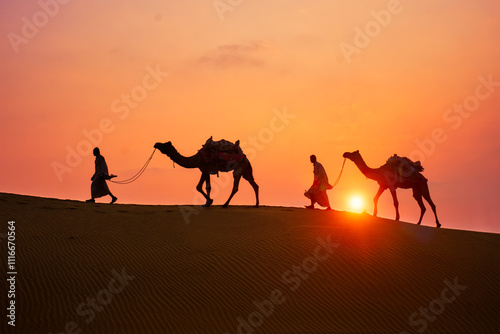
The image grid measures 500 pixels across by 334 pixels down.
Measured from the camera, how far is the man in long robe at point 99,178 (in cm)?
2386

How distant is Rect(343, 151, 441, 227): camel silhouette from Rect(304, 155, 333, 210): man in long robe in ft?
7.19

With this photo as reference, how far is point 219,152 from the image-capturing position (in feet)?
73.0

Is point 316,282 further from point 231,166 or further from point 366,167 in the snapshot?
point 366,167

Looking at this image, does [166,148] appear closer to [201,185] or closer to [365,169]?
[201,185]

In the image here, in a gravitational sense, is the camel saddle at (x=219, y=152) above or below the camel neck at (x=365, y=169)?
below

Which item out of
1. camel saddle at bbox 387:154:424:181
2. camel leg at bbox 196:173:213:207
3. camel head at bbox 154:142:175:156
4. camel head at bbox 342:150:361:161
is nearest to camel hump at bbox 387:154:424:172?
camel saddle at bbox 387:154:424:181

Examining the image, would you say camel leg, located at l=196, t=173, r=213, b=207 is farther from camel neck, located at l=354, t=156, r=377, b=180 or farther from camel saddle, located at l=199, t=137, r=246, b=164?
camel neck, located at l=354, t=156, r=377, b=180

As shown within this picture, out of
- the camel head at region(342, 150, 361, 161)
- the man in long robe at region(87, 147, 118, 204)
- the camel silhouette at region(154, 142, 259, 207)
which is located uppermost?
the camel head at region(342, 150, 361, 161)

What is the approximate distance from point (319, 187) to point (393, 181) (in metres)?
3.44

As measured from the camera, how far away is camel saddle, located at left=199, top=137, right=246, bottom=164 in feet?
72.9

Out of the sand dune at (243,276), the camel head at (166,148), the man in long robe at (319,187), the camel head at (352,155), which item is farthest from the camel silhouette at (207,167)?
the camel head at (352,155)

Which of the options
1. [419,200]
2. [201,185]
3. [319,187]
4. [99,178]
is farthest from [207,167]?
[419,200]

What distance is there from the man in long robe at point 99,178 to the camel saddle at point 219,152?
4.07m

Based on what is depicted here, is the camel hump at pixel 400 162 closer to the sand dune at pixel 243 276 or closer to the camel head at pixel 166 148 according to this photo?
the sand dune at pixel 243 276
